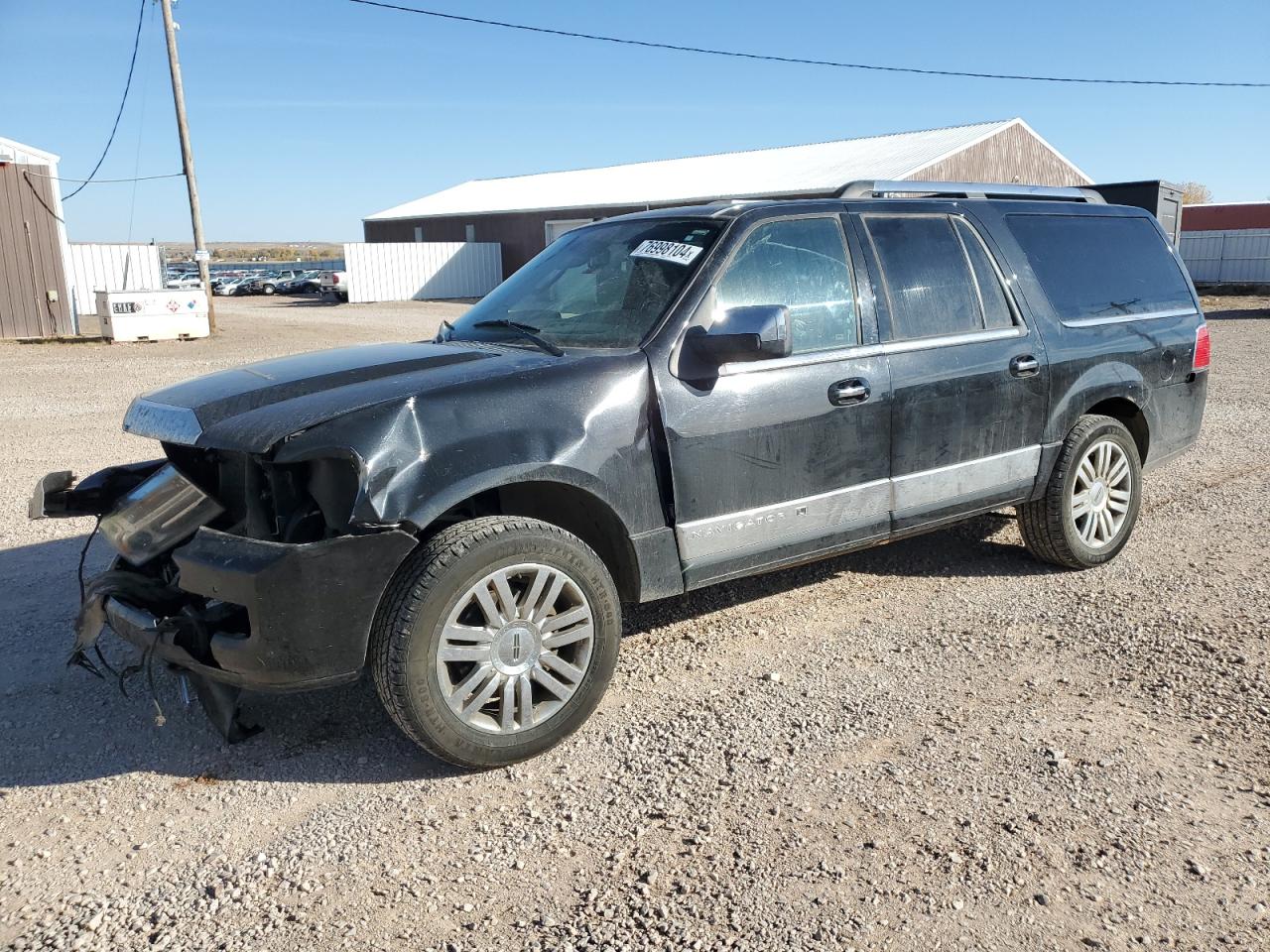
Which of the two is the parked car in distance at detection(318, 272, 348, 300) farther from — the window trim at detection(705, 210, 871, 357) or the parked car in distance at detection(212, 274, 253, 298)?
the window trim at detection(705, 210, 871, 357)

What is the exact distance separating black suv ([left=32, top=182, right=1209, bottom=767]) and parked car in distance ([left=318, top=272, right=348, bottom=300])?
3919cm

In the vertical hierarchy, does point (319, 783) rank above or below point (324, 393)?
below

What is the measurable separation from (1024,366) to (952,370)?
1.67 ft

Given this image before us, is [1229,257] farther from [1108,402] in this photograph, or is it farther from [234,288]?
[234,288]

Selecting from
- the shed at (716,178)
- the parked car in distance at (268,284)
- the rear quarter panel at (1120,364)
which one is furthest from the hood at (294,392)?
the parked car in distance at (268,284)

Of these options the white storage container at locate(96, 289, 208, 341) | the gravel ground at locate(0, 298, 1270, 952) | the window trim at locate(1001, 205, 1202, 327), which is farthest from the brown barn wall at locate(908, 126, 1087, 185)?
the gravel ground at locate(0, 298, 1270, 952)

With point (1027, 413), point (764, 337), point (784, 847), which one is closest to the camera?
point (784, 847)

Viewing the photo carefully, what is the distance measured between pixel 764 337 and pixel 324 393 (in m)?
1.57

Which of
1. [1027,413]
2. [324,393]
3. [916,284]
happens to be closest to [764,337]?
[916,284]

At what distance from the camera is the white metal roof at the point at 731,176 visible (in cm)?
3288

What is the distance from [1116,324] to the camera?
5.47 meters

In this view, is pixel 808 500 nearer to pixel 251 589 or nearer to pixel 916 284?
pixel 916 284

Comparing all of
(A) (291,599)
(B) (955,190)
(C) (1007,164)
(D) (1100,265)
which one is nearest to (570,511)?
(A) (291,599)

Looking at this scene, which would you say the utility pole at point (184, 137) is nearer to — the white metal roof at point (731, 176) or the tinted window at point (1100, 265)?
the white metal roof at point (731, 176)
